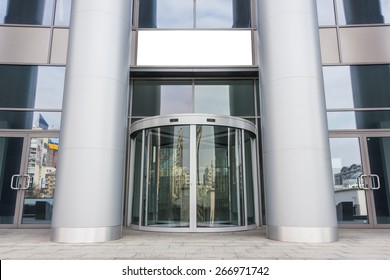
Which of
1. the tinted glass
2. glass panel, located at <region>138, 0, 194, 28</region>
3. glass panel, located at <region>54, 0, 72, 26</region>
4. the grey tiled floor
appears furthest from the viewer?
glass panel, located at <region>138, 0, 194, 28</region>

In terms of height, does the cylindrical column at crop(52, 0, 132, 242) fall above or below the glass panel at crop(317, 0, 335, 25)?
below

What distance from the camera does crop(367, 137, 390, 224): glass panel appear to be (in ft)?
27.9

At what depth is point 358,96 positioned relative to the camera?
914 cm

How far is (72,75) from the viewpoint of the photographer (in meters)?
6.38

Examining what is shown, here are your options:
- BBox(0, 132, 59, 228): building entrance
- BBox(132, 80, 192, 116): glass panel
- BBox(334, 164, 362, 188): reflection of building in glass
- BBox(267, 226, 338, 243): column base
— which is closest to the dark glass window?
BBox(132, 80, 192, 116): glass panel

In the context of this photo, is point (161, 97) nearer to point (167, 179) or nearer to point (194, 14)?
point (194, 14)

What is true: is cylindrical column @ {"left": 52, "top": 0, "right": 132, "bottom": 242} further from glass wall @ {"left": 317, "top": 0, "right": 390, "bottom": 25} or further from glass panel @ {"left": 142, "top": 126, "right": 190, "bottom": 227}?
glass wall @ {"left": 317, "top": 0, "right": 390, "bottom": 25}

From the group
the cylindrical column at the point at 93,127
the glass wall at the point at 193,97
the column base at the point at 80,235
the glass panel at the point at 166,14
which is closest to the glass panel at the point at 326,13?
the glass wall at the point at 193,97

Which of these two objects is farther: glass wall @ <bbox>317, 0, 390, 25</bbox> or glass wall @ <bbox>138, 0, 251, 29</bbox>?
glass wall @ <bbox>138, 0, 251, 29</bbox>

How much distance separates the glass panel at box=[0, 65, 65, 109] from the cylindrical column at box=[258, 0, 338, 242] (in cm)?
614

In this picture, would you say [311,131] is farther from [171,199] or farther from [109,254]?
[109,254]

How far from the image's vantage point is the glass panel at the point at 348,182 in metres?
8.55

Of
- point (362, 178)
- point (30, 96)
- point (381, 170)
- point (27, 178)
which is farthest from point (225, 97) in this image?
point (27, 178)

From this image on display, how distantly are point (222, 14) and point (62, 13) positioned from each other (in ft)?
16.6
